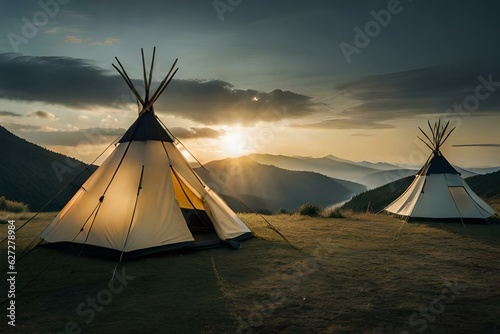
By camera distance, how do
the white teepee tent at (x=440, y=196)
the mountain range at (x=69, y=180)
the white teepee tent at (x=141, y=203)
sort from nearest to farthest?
the white teepee tent at (x=141, y=203)
the white teepee tent at (x=440, y=196)
the mountain range at (x=69, y=180)

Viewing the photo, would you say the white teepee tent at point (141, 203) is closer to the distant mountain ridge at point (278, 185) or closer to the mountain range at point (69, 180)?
the mountain range at point (69, 180)

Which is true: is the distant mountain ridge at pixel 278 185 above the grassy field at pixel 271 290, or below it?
below

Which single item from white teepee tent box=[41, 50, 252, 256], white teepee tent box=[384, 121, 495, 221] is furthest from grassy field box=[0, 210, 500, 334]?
white teepee tent box=[384, 121, 495, 221]

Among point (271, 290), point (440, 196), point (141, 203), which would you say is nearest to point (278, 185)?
point (440, 196)

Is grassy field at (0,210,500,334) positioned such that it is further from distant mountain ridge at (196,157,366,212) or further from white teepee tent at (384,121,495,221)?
distant mountain ridge at (196,157,366,212)

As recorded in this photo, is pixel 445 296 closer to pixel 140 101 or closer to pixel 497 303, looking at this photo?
pixel 497 303

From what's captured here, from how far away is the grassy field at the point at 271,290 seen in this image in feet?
15.4

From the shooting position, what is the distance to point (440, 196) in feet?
48.0

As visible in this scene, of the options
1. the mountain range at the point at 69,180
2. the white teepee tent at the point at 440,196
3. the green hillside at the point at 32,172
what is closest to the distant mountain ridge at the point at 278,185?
the mountain range at the point at 69,180

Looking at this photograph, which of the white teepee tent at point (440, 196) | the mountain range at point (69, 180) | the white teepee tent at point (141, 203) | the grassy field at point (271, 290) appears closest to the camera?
the grassy field at point (271, 290)

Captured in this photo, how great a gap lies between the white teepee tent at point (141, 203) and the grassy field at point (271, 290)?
1.44ft

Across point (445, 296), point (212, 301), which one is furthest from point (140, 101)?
point (445, 296)

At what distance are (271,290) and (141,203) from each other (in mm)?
3989

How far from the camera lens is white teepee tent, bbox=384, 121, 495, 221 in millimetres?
14146
